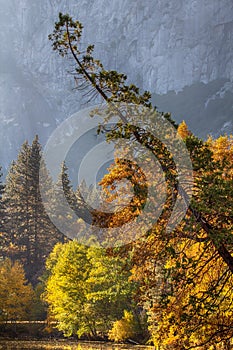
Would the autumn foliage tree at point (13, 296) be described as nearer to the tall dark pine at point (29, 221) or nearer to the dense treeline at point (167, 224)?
the tall dark pine at point (29, 221)

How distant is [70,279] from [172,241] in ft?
71.6

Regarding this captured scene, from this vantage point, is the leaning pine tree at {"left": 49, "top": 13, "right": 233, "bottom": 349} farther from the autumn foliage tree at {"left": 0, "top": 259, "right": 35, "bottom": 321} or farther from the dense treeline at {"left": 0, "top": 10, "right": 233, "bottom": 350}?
the autumn foliage tree at {"left": 0, "top": 259, "right": 35, "bottom": 321}

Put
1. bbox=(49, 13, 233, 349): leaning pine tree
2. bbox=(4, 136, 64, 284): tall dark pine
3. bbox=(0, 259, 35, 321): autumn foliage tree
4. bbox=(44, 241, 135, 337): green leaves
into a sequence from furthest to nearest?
bbox=(4, 136, 64, 284): tall dark pine < bbox=(0, 259, 35, 321): autumn foliage tree < bbox=(44, 241, 135, 337): green leaves < bbox=(49, 13, 233, 349): leaning pine tree

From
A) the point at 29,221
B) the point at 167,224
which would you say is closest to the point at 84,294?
the point at 167,224

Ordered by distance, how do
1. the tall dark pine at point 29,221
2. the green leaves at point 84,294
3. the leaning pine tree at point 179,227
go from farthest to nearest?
the tall dark pine at point 29,221
the green leaves at point 84,294
the leaning pine tree at point 179,227

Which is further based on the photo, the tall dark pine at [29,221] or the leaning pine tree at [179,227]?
the tall dark pine at [29,221]

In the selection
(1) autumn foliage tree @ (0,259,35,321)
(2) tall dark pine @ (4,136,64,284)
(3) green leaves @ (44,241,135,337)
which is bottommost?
(3) green leaves @ (44,241,135,337)

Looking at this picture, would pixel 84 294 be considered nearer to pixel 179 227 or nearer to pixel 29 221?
pixel 179 227

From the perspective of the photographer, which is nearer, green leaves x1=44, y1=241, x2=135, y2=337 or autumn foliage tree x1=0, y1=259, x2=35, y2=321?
green leaves x1=44, y1=241, x2=135, y2=337

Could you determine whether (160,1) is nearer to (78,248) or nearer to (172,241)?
(78,248)

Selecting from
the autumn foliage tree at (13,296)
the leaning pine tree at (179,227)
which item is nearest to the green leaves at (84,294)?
the autumn foliage tree at (13,296)

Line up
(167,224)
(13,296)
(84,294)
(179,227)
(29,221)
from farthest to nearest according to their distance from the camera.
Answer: (29,221) < (13,296) < (84,294) < (167,224) < (179,227)

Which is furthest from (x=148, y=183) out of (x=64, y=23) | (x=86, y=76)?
(x=64, y=23)

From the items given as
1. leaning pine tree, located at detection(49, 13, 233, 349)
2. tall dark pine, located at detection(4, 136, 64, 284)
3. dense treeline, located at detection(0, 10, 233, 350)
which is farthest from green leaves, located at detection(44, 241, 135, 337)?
tall dark pine, located at detection(4, 136, 64, 284)
